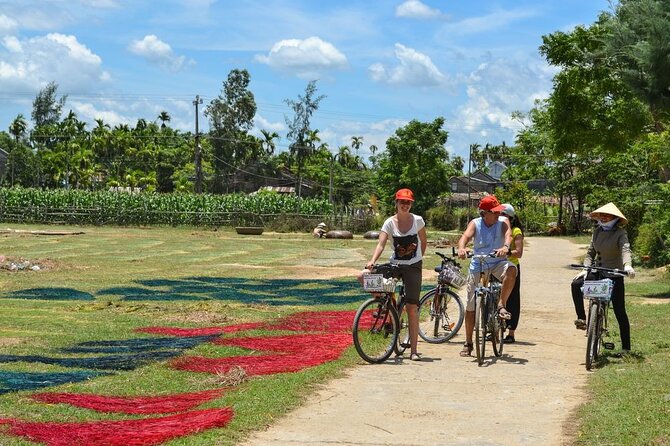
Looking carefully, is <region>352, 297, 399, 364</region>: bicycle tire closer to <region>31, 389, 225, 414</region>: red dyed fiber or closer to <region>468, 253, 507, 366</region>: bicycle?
<region>468, 253, 507, 366</region>: bicycle

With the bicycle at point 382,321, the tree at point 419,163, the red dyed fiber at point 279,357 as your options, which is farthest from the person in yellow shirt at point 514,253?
the tree at point 419,163

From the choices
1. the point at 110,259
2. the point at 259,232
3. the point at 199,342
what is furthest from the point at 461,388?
the point at 259,232

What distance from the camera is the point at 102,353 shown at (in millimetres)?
12477

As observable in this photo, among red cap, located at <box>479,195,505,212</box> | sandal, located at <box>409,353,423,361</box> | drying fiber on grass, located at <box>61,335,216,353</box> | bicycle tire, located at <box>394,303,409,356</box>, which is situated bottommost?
drying fiber on grass, located at <box>61,335,216,353</box>

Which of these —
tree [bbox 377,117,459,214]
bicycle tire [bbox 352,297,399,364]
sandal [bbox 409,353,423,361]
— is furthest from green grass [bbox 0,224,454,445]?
tree [bbox 377,117,459,214]

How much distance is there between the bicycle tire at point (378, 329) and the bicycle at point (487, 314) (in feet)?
3.14

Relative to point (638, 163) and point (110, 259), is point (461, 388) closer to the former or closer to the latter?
point (110, 259)

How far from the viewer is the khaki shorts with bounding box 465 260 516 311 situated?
11797 mm

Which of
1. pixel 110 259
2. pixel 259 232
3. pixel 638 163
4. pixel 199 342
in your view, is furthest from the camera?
pixel 259 232

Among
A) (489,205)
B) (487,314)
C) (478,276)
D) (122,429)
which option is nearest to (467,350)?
(487,314)

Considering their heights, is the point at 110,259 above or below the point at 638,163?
below

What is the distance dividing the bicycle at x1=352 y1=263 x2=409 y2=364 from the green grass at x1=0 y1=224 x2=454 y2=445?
0.28 meters

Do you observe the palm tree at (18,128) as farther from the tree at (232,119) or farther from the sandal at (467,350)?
the sandal at (467,350)

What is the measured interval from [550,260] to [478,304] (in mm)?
23840
